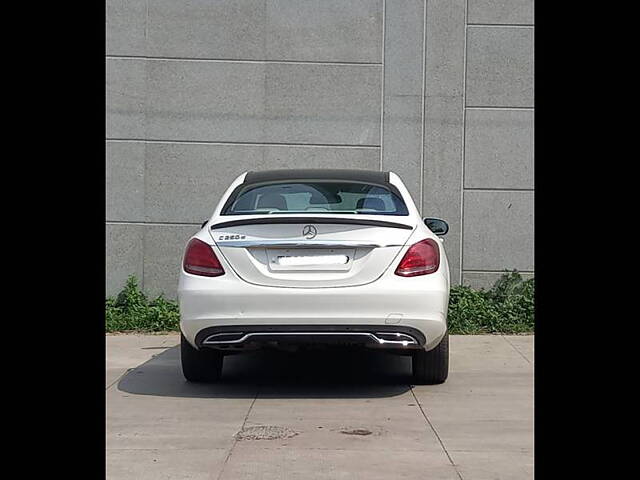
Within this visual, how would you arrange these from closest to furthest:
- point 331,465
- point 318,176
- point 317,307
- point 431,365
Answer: point 331,465 < point 317,307 < point 431,365 < point 318,176

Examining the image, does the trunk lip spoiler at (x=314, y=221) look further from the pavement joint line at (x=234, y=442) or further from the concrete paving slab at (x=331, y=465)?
the concrete paving slab at (x=331, y=465)

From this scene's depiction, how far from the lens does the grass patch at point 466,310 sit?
980 centimetres

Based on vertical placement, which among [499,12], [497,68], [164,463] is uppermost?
[499,12]

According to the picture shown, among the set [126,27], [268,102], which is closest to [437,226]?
[268,102]

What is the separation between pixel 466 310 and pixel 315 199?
380 cm

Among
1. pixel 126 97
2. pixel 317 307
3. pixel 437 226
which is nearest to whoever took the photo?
pixel 317 307

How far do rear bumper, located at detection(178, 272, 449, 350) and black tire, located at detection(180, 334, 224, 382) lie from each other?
0.63m

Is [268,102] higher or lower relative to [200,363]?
higher

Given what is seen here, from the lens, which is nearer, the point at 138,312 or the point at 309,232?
the point at 309,232

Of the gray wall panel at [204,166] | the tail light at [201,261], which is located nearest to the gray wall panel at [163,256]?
the gray wall panel at [204,166]

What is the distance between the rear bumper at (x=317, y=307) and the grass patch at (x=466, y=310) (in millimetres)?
3765

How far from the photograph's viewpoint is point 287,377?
7.18m

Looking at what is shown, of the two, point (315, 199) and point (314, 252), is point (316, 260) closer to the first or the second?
point (314, 252)
